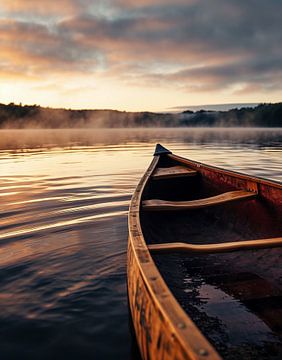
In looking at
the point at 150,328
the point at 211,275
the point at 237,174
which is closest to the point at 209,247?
the point at 211,275

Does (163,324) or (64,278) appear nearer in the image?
(163,324)

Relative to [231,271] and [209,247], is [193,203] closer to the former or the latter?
[231,271]

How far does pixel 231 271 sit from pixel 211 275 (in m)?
0.31

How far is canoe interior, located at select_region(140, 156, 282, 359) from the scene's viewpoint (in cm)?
296

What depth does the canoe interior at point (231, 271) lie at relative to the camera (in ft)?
9.73

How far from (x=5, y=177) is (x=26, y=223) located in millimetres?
8170

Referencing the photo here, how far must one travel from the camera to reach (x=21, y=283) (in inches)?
177

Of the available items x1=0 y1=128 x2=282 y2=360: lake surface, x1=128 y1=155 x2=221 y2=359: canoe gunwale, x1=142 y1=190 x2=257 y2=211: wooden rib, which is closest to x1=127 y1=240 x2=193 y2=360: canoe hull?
x1=128 y1=155 x2=221 y2=359: canoe gunwale

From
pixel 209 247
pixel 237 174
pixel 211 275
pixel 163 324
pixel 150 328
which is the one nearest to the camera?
pixel 163 324

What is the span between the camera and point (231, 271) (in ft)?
14.2

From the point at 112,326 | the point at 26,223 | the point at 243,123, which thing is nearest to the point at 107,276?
the point at 112,326

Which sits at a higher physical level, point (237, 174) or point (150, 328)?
point (237, 174)

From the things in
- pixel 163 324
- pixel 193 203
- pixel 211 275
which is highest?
pixel 163 324

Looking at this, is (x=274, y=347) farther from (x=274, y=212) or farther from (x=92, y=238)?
(x=92, y=238)
